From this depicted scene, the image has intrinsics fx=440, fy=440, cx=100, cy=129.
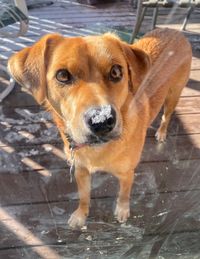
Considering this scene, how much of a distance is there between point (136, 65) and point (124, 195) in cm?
46

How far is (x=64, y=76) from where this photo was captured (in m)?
1.03

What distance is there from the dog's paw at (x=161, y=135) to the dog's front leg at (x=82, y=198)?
238mm

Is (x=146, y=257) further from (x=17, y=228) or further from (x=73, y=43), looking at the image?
(x=73, y=43)

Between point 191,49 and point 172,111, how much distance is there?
205 millimetres

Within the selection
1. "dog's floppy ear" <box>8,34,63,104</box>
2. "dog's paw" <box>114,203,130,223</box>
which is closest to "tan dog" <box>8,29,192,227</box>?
"dog's floppy ear" <box>8,34,63,104</box>

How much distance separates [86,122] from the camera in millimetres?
940

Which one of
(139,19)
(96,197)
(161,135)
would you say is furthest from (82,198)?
(139,19)

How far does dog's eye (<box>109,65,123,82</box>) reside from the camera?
1037 millimetres

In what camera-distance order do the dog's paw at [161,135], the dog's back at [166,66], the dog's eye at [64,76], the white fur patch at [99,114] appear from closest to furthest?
the white fur patch at [99,114] < the dog's eye at [64,76] < the dog's back at [166,66] < the dog's paw at [161,135]

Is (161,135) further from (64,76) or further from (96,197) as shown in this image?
(64,76)

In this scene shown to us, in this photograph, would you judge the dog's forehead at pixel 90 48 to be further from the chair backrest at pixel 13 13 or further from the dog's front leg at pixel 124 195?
the dog's front leg at pixel 124 195

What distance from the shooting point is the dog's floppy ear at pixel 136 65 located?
1.09 m

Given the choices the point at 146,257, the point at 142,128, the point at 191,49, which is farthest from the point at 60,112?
the point at 146,257

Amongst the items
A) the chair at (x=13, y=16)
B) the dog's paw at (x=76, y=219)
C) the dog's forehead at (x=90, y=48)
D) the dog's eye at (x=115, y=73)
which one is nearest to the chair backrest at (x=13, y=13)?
the chair at (x=13, y=16)
